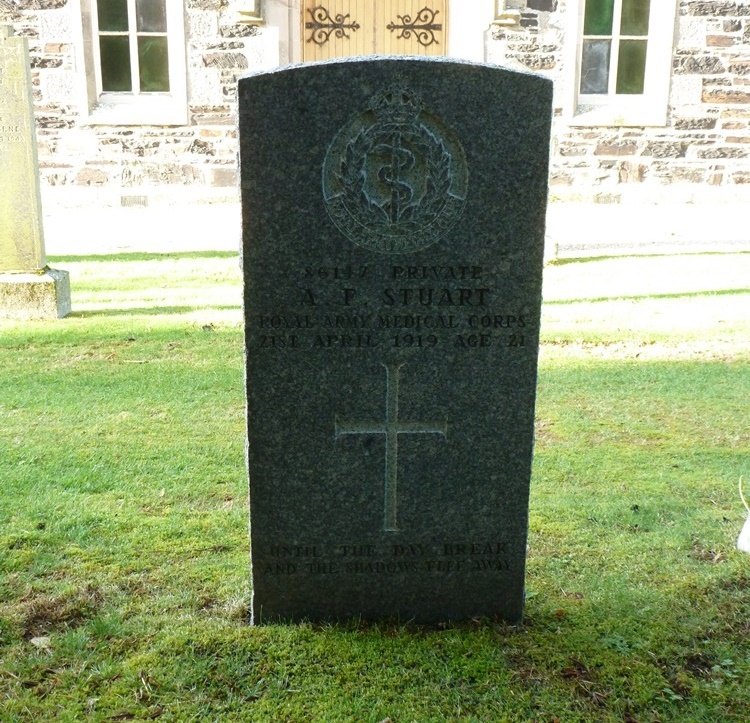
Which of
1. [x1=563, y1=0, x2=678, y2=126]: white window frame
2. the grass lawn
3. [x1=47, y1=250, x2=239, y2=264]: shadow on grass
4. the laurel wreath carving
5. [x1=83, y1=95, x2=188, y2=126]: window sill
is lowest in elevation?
the grass lawn

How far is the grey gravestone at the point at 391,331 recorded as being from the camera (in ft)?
8.32

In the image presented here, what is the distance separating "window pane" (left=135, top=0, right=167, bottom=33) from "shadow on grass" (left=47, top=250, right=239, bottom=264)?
11.4ft

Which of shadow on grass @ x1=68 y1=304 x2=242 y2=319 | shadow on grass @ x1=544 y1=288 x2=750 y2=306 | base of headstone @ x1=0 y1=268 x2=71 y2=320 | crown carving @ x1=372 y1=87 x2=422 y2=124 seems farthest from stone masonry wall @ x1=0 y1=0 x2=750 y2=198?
crown carving @ x1=372 y1=87 x2=422 y2=124

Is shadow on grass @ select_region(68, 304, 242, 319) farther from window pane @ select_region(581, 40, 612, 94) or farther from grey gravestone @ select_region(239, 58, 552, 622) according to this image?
window pane @ select_region(581, 40, 612, 94)

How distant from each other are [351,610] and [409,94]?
1639 mm

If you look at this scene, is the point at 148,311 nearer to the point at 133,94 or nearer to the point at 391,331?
the point at 391,331

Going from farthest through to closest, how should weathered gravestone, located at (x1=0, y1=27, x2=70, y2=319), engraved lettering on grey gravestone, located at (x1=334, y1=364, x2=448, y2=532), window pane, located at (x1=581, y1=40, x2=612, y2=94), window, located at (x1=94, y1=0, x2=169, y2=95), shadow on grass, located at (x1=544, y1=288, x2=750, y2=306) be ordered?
window pane, located at (x1=581, y1=40, x2=612, y2=94) → window, located at (x1=94, y1=0, x2=169, y2=95) → shadow on grass, located at (x1=544, y1=288, x2=750, y2=306) → weathered gravestone, located at (x1=0, y1=27, x2=70, y2=319) → engraved lettering on grey gravestone, located at (x1=334, y1=364, x2=448, y2=532)

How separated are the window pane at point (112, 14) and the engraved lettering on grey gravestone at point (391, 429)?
9.96m

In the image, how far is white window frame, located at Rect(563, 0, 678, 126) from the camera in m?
11.4

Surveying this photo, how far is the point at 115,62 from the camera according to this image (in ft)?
36.8

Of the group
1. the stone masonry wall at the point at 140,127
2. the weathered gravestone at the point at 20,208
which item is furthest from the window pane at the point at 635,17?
the weathered gravestone at the point at 20,208

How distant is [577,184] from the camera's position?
11914 millimetres

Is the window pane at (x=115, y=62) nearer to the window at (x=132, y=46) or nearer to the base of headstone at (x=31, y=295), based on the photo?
the window at (x=132, y=46)

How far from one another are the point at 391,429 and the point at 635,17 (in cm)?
1057
